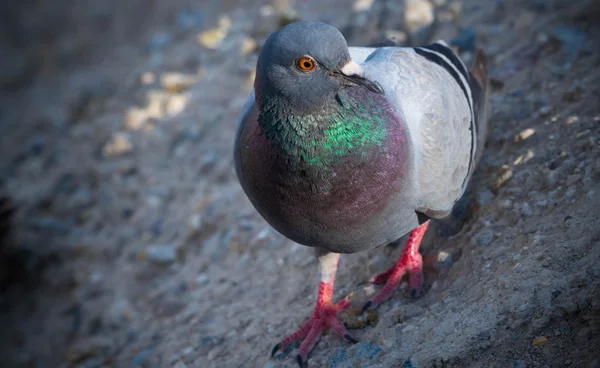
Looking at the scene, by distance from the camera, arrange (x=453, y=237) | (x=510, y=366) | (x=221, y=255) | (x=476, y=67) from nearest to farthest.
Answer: (x=510, y=366) → (x=453, y=237) → (x=476, y=67) → (x=221, y=255)

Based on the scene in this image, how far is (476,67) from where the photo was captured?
4566mm

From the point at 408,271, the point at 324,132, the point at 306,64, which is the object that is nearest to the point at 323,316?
the point at 408,271

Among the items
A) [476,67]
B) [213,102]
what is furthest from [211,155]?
[476,67]

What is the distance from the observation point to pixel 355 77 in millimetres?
3186

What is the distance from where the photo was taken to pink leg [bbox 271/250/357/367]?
3.97m

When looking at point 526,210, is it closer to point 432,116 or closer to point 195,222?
point 432,116

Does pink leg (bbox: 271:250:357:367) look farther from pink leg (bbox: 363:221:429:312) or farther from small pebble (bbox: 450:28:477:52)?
small pebble (bbox: 450:28:477:52)

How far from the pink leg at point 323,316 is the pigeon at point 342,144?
3cm

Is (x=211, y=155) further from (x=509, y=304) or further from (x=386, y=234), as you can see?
(x=509, y=304)

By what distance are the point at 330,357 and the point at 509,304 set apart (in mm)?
1156

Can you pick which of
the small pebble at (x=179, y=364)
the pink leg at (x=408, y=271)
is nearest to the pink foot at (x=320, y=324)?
the pink leg at (x=408, y=271)

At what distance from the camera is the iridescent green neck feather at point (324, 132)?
3.16 m

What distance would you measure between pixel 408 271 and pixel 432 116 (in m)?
1.06

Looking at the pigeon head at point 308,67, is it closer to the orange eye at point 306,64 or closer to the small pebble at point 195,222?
the orange eye at point 306,64
